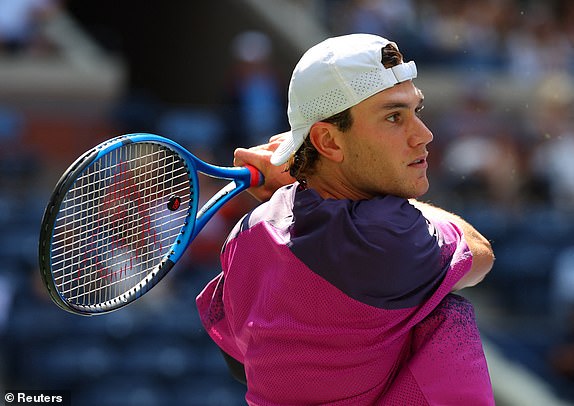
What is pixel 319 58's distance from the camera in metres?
2.31

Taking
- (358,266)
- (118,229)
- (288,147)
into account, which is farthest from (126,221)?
(358,266)

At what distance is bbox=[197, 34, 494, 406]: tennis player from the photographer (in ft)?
7.42

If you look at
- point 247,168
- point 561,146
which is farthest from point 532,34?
point 247,168

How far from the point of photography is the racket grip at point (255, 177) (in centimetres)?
265

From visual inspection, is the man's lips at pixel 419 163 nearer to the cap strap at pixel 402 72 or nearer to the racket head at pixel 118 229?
the cap strap at pixel 402 72

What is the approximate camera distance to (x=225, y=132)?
25.6 feet

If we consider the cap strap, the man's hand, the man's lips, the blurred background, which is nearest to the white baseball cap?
the cap strap

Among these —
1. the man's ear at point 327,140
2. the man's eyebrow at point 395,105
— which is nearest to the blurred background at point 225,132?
the man's ear at point 327,140

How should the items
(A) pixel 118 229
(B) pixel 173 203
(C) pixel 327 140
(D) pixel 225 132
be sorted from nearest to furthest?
(C) pixel 327 140 < (B) pixel 173 203 < (A) pixel 118 229 < (D) pixel 225 132

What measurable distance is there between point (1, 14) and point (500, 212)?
4077 millimetres

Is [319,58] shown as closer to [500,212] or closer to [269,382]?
[269,382]

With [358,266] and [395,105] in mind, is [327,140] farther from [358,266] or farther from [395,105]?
[358,266]

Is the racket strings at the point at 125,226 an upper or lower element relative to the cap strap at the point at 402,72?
lower

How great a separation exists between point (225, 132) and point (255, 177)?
517 cm
